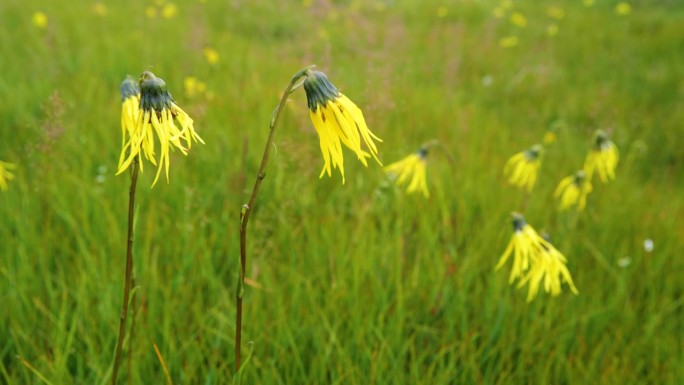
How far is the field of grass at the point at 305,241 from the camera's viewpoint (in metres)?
1.53

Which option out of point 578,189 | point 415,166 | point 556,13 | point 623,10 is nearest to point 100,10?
point 415,166

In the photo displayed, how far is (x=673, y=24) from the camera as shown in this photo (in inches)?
237

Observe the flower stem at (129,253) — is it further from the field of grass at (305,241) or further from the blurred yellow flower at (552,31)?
the blurred yellow flower at (552,31)

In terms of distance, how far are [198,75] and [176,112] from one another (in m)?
2.77

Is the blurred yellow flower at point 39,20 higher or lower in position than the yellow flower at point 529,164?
higher

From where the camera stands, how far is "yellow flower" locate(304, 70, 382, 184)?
2.98ft

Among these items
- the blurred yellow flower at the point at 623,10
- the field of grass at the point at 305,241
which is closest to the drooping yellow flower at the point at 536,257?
the field of grass at the point at 305,241

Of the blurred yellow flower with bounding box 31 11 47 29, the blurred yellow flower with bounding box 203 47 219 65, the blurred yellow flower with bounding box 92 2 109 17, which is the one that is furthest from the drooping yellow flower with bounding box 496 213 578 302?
the blurred yellow flower with bounding box 92 2 109 17

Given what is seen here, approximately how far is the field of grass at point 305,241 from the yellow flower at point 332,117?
289mm

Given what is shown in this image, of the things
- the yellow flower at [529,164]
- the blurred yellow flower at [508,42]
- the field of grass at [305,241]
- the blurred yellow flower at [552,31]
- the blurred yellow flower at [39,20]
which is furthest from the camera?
the blurred yellow flower at [552,31]

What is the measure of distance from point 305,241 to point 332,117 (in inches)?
48.4

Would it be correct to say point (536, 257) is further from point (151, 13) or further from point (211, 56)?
point (151, 13)

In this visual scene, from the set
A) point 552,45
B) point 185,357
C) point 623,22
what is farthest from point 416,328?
point 623,22

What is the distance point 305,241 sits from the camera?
211 cm
